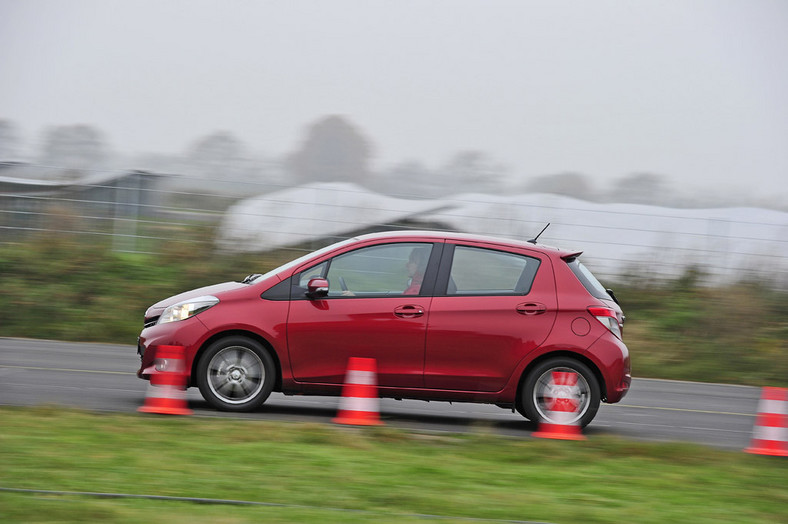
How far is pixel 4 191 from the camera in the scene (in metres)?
17.3

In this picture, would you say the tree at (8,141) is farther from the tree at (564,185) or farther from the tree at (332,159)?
the tree at (564,185)

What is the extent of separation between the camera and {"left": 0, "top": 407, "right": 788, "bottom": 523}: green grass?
17.5 feet

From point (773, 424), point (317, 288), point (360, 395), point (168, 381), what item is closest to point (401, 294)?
point (317, 288)

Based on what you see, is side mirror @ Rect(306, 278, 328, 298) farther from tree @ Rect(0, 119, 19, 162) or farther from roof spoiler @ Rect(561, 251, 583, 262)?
tree @ Rect(0, 119, 19, 162)

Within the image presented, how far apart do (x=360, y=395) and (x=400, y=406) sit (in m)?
1.83

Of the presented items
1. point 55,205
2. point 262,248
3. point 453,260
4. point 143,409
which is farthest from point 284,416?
point 55,205

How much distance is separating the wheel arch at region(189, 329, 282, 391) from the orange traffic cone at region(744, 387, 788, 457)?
13.2 ft

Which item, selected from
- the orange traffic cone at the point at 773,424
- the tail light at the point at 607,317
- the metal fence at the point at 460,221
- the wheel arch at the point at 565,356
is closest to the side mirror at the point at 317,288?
the wheel arch at the point at 565,356

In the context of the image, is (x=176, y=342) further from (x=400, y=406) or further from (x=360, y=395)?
(x=400, y=406)

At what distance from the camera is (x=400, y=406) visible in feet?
32.8

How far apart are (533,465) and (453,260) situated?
237cm

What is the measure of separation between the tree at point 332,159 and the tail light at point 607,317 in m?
9.52

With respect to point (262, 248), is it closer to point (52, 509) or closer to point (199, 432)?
point (199, 432)

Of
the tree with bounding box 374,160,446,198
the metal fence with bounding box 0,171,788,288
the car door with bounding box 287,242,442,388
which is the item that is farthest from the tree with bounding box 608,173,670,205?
the car door with bounding box 287,242,442,388
